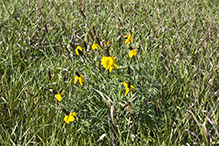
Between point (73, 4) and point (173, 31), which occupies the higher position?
point (73, 4)

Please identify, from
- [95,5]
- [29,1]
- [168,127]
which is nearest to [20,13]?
[29,1]

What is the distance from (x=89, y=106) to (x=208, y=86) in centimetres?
81

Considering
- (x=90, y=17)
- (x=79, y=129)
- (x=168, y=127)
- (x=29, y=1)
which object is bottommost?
(x=168, y=127)

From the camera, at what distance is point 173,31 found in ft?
8.76

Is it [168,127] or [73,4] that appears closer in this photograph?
[168,127]

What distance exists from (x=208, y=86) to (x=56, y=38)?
1563mm

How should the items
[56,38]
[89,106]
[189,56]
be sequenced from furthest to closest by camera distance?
[56,38] < [189,56] < [89,106]

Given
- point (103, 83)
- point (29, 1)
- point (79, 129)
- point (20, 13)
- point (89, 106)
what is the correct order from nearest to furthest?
1. point (79, 129)
2. point (89, 106)
3. point (103, 83)
4. point (20, 13)
5. point (29, 1)

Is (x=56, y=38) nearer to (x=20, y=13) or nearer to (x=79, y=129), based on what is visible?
(x=20, y=13)

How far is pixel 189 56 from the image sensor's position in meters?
2.11

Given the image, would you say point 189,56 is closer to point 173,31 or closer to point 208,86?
point 208,86

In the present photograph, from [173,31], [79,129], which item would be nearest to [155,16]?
[173,31]

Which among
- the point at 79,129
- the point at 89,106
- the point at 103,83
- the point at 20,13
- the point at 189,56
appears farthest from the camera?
the point at 20,13

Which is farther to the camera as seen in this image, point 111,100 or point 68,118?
point 111,100
